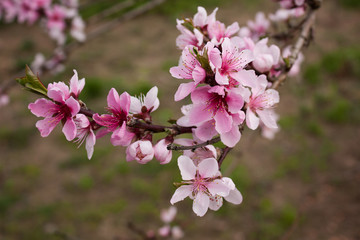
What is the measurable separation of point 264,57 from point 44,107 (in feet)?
2.41

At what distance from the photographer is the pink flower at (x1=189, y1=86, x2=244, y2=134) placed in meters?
0.87

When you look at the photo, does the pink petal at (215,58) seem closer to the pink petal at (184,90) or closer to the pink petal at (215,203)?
the pink petal at (184,90)

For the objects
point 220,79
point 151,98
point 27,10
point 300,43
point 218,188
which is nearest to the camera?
point 220,79

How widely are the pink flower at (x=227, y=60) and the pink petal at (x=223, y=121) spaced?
100 millimetres

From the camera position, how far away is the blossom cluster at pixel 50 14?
255 centimetres

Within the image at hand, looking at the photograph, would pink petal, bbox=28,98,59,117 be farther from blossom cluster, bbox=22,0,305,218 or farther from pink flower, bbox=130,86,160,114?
pink flower, bbox=130,86,160,114

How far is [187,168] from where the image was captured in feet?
3.05

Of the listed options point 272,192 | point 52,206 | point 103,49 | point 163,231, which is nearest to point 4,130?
point 52,206

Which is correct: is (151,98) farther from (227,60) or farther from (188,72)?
(227,60)

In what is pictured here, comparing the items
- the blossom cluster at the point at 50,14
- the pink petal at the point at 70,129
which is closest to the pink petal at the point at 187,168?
the pink petal at the point at 70,129

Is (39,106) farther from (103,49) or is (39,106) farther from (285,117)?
(103,49)

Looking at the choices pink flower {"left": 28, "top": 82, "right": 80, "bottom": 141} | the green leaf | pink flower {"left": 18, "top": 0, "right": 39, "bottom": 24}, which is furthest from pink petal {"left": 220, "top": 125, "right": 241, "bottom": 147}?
pink flower {"left": 18, "top": 0, "right": 39, "bottom": 24}

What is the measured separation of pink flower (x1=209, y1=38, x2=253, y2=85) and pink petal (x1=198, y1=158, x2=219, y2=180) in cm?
22

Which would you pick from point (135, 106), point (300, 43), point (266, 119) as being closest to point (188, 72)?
point (135, 106)
